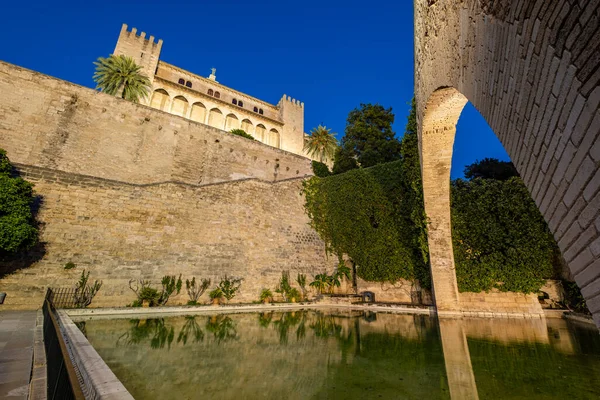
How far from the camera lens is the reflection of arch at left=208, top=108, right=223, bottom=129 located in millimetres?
32338

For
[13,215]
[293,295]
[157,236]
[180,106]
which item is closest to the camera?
[13,215]

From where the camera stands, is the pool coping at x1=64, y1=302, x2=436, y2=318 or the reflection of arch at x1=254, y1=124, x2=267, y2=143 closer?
the pool coping at x1=64, y1=302, x2=436, y2=318

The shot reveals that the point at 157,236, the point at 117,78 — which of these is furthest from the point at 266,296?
the point at 117,78

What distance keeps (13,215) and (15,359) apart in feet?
22.9

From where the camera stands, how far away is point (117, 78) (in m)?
21.1

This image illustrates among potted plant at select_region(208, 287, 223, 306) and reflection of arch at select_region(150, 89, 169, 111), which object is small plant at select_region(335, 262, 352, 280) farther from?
reflection of arch at select_region(150, 89, 169, 111)

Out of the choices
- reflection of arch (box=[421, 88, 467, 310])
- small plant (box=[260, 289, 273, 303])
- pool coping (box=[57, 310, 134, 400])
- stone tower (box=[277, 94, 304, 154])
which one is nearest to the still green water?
pool coping (box=[57, 310, 134, 400])

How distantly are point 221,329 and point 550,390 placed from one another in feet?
21.5

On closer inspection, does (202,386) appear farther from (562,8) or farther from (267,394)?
(562,8)

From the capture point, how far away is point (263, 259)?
14.6 meters

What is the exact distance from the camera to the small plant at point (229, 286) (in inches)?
489

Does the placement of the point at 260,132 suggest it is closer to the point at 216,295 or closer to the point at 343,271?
the point at 343,271

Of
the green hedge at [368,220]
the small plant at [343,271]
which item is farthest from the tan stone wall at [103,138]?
the small plant at [343,271]

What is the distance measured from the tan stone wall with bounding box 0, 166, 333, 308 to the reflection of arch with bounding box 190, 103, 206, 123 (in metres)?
19.9
